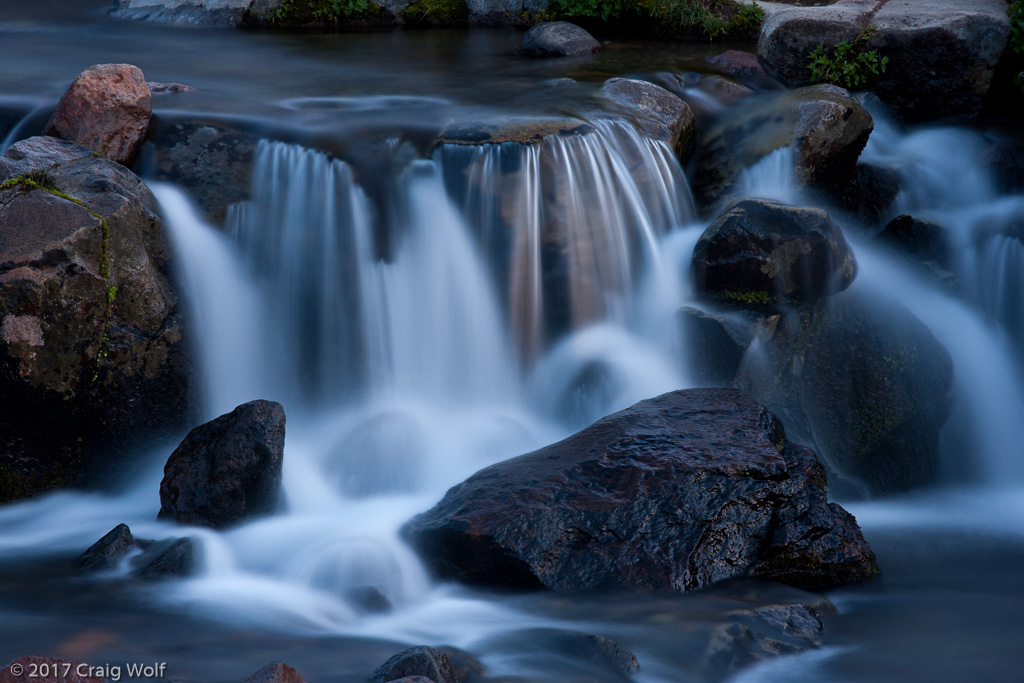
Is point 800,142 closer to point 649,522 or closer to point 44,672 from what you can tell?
point 649,522

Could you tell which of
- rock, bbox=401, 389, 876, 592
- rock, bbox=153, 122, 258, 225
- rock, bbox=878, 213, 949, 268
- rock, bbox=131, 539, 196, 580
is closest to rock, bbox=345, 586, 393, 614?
rock, bbox=401, 389, 876, 592

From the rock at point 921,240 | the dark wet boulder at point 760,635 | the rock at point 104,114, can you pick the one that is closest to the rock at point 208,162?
the rock at point 104,114

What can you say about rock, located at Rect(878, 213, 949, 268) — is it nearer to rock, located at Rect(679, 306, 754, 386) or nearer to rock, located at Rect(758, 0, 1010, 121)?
rock, located at Rect(679, 306, 754, 386)

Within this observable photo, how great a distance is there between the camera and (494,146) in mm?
6020

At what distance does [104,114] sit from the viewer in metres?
5.52

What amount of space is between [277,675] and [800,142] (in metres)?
5.95

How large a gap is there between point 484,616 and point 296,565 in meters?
1.04

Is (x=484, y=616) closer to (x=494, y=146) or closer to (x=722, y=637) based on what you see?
(x=722, y=637)

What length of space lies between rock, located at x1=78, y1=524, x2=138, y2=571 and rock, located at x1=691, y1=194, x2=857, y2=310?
3.88 m

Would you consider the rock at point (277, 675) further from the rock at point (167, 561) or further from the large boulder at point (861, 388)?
the large boulder at point (861, 388)

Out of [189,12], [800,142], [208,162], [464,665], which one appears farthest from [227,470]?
[189,12]

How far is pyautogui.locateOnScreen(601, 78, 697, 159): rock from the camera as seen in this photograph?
6824 millimetres

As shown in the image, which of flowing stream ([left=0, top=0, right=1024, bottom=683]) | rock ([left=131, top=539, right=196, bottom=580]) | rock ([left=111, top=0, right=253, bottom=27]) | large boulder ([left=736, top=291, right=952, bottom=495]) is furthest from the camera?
rock ([left=111, top=0, right=253, bottom=27])

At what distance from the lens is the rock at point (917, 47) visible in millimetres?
7934
